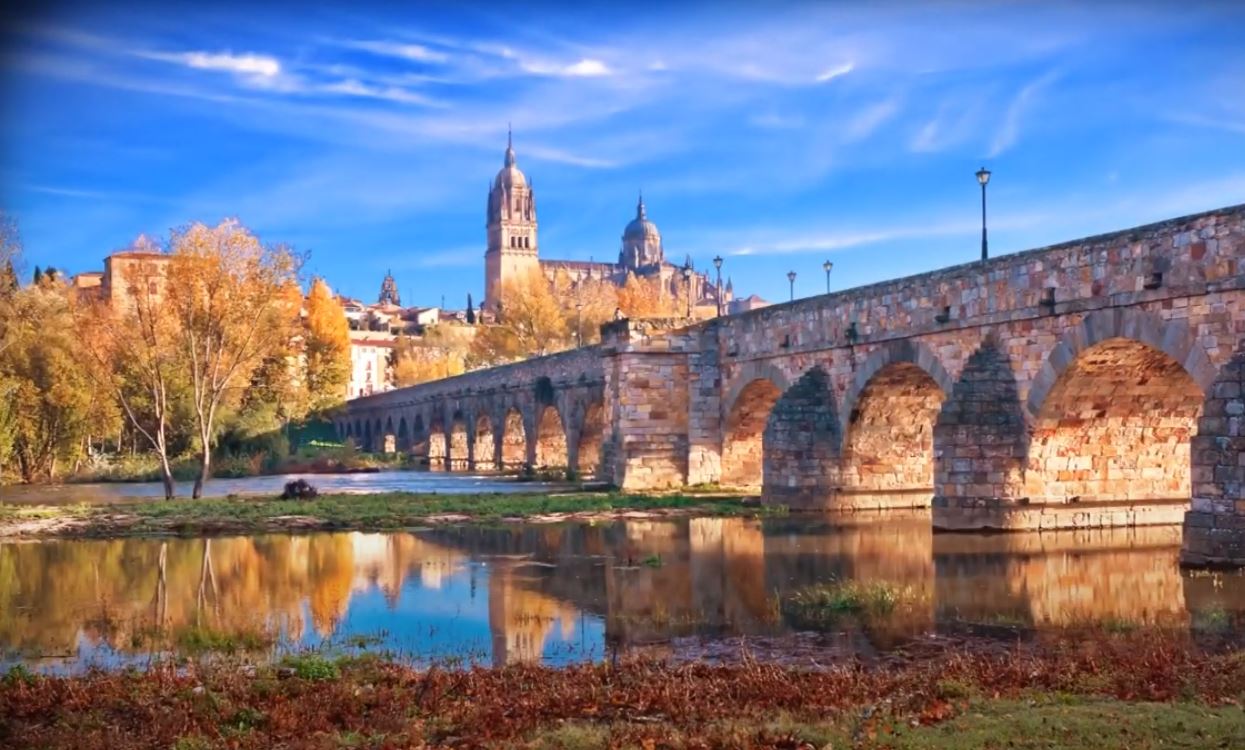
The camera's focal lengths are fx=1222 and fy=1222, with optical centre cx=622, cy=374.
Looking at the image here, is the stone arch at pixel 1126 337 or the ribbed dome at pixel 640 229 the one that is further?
the ribbed dome at pixel 640 229

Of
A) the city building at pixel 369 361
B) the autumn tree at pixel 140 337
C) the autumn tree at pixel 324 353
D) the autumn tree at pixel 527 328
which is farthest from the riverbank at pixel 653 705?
the city building at pixel 369 361

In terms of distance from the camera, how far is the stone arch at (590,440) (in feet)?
133

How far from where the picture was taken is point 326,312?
217ft

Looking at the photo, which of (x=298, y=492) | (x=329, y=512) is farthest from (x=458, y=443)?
(x=329, y=512)

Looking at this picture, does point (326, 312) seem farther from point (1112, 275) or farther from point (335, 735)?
point (335, 735)

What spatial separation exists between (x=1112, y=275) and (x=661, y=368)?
15359mm

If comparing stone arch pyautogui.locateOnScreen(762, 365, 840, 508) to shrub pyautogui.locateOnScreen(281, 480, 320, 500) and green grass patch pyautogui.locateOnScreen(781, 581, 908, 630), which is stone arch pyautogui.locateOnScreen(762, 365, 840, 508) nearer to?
shrub pyautogui.locateOnScreen(281, 480, 320, 500)

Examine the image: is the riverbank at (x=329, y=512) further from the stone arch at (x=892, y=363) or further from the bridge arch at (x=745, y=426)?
the bridge arch at (x=745, y=426)

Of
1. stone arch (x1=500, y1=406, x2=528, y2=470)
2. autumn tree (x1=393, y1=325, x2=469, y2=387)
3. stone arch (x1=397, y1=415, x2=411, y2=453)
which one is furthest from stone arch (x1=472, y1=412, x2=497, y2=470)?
autumn tree (x1=393, y1=325, x2=469, y2=387)

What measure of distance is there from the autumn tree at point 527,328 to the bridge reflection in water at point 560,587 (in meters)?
60.5

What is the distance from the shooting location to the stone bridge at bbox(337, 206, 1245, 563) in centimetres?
1614

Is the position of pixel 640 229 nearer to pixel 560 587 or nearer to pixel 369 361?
pixel 369 361

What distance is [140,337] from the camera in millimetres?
32188

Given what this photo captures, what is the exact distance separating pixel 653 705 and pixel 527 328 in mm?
75197
